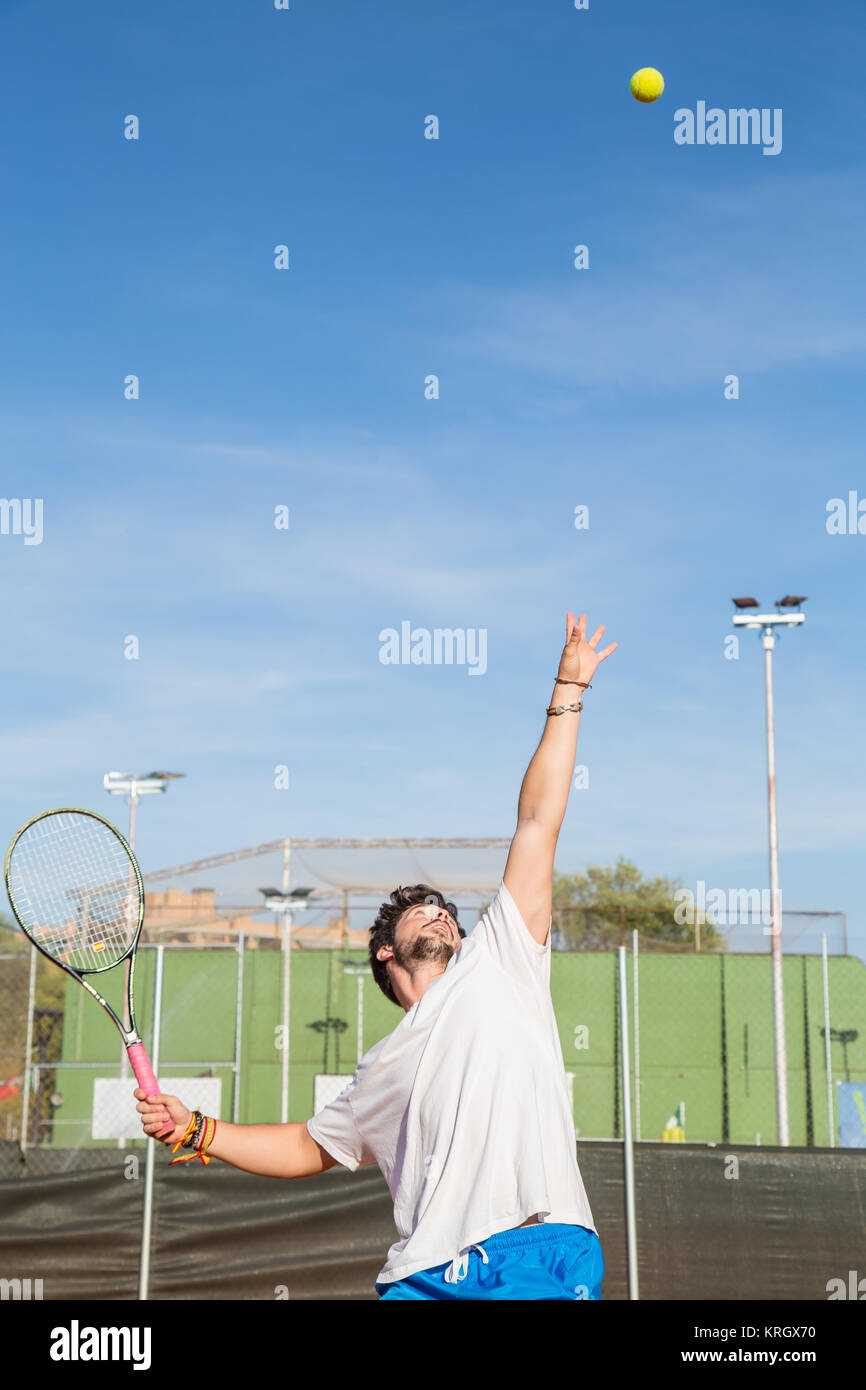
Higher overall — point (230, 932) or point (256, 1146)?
point (230, 932)

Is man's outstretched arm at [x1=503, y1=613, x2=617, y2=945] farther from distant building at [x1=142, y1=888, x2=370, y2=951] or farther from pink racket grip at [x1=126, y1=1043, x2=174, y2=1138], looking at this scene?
distant building at [x1=142, y1=888, x2=370, y2=951]

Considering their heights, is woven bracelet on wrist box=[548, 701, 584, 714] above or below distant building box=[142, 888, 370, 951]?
below

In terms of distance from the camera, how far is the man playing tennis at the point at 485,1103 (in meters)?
2.82

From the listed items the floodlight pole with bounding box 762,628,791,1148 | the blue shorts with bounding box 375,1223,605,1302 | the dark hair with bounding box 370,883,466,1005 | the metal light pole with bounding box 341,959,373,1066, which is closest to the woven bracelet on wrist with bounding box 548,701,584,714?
the dark hair with bounding box 370,883,466,1005

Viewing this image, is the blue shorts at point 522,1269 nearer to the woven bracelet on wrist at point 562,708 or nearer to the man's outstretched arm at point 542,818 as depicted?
the man's outstretched arm at point 542,818

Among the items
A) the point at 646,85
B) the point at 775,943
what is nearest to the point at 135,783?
the point at 775,943

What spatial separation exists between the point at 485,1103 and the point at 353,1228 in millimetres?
5467

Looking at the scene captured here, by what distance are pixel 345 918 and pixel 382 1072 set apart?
16.5 meters

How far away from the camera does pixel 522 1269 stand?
2.78m

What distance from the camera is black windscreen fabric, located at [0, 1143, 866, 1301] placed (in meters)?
7.56

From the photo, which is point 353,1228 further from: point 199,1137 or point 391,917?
point 391,917

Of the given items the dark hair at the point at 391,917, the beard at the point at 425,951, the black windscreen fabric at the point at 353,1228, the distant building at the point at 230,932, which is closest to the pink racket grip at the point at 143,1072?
the dark hair at the point at 391,917
